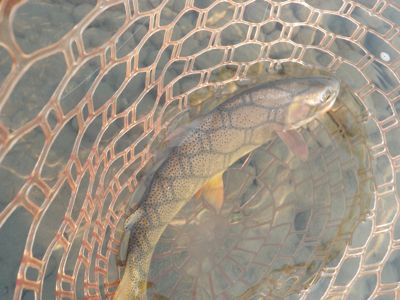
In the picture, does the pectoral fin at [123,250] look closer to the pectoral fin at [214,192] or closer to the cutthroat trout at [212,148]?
the cutthroat trout at [212,148]

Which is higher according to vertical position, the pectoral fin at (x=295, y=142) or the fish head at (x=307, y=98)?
the fish head at (x=307, y=98)

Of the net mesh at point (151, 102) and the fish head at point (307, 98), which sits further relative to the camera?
the fish head at point (307, 98)

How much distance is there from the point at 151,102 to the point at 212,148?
1.36 feet

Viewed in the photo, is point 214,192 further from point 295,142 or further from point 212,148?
point 295,142

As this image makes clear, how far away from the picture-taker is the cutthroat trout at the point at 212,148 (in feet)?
6.82

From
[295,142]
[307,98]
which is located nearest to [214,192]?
[295,142]

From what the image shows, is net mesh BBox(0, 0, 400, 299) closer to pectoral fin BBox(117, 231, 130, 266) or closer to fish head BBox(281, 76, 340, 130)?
pectoral fin BBox(117, 231, 130, 266)

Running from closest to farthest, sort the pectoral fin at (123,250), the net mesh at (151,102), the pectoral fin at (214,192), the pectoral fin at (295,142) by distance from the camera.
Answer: the net mesh at (151,102) → the pectoral fin at (123,250) → the pectoral fin at (214,192) → the pectoral fin at (295,142)

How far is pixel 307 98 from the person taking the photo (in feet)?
7.68

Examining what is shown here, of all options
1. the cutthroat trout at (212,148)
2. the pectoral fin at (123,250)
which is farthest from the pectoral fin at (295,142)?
the pectoral fin at (123,250)

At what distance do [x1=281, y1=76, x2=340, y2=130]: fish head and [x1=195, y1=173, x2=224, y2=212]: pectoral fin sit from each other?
0.47m

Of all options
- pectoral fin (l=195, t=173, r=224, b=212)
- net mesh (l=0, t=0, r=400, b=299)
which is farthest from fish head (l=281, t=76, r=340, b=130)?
pectoral fin (l=195, t=173, r=224, b=212)

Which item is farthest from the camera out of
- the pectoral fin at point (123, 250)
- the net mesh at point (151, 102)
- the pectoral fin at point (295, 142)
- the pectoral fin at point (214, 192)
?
the pectoral fin at point (295, 142)

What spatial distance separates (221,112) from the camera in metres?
2.23
